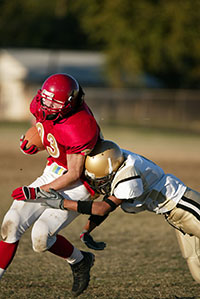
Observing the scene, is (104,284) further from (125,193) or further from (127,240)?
(127,240)

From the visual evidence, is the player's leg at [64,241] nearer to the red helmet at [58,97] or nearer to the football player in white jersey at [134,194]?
the football player in white jersey at [134,194]

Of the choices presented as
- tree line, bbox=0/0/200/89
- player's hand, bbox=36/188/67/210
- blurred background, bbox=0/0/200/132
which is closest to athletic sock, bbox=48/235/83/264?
player's hand, bbox=36/188/67/210

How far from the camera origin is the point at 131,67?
3183 cm

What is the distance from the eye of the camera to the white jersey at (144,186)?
3.92m

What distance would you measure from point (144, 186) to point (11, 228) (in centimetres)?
99

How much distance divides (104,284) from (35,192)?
1.19 m

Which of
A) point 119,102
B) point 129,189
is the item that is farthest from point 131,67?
point 129,189

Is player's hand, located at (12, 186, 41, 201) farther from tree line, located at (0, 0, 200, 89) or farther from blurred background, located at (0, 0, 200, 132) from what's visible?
tree line, located at (0, 0, 200, 89)

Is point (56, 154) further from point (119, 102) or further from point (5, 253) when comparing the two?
point (119, 102)

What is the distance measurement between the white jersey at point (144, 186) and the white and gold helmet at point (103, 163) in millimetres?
55

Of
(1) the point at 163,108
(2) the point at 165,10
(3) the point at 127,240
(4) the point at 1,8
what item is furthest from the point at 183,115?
(3) the point at 127,240

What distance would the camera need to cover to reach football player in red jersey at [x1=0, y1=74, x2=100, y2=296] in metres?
3.94

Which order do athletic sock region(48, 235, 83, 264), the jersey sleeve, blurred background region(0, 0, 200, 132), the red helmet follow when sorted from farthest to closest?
blurred background region(0, 0, 200, 132) < athletic sock region(48, 235, 83, 264) < the red helmet < the jersey sleeve

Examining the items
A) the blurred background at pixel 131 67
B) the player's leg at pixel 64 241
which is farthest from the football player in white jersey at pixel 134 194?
the blurred background at pixel 131 67
